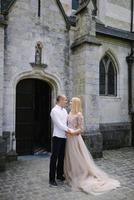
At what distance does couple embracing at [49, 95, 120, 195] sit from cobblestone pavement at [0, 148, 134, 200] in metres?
0.30

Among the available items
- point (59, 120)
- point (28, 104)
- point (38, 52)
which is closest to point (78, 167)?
point (59, 120)

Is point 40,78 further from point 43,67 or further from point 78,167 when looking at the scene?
point 78,167

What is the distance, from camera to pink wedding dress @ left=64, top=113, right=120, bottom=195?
6055 millimetres

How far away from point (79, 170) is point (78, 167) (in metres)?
0.07

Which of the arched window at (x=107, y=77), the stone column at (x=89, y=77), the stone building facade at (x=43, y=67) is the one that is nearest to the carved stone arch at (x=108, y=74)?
A: the arched window at (x=107, y=77)

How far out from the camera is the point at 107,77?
1221 cm

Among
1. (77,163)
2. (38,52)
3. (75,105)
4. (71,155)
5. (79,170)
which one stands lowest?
(79,170)

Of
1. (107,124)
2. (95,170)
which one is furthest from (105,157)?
(95,170)

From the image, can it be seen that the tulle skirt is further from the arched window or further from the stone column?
the arched window

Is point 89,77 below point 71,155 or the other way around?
the other way around

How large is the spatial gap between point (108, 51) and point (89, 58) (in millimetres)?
2838

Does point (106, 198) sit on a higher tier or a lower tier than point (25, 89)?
lower

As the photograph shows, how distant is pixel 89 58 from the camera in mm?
9562

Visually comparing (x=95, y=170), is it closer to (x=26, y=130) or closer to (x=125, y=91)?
(x=26, y=130)
